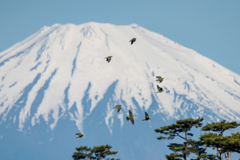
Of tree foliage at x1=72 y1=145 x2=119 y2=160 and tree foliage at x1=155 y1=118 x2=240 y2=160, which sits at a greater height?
tree foliage at x1=72 y1=145 x2=119 y2=160

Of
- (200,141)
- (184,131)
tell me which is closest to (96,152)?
(184,131)

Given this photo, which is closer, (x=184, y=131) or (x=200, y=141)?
(x=200, y=141)

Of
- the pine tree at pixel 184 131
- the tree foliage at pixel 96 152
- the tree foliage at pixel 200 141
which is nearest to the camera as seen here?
the tree foliage at pixel 200 141

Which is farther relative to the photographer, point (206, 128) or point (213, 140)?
point (206, 128)

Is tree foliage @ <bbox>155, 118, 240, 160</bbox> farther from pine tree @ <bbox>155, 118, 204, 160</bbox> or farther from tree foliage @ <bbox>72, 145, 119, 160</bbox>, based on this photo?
tree foliage @ <bbox>72, 145, 119, 160</bbox>

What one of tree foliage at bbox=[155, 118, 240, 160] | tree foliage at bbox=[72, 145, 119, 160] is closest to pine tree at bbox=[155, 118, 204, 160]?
tree foliage at bbox=[155, 118, 240, 160]

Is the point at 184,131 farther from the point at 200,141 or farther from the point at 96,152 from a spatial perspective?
the point at 96,152

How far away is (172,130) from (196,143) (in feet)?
11.6

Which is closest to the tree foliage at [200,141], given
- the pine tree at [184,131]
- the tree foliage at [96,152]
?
the pine tree at [184,131]

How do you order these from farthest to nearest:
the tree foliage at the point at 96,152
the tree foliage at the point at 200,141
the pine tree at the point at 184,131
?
1. the tree foliage at the point at 96,152
2. the pine tree at the point at 184,131
3. the tree foliage at the point at 200,141

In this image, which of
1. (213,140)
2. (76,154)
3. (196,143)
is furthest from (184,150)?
(76,154)

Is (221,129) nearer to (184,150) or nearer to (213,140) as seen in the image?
(184,150)

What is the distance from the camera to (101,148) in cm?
4641

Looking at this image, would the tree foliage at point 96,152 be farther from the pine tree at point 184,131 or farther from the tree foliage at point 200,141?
the tree foliage at point 200,141
